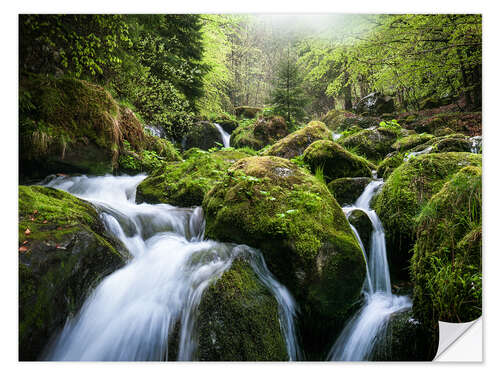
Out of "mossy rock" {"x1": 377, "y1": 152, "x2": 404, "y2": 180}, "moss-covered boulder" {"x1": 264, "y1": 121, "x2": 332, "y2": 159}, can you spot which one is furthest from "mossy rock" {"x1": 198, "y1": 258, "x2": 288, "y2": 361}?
"moss-covered boulder" {"x1": 264, "y1": 121, "x2": 332, "y2": 159}

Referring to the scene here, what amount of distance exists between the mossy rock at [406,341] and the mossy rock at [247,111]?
11.0 m

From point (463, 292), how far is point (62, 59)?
427 cm

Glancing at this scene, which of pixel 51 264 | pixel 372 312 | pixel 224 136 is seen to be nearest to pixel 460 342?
pixel 372 312

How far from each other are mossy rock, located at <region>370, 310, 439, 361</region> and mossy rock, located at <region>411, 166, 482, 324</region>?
0.08 metres

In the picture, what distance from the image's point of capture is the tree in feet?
25.1

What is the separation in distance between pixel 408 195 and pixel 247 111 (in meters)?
10.4

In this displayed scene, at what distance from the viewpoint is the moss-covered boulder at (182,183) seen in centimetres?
337

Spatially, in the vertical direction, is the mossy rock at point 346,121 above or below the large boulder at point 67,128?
above

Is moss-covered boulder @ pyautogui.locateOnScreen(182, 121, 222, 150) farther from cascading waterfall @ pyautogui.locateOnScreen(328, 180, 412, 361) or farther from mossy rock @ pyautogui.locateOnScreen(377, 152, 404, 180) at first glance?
cascading waterfall @ pyautogui.locateOnScreen(328, 180, 412, 361)

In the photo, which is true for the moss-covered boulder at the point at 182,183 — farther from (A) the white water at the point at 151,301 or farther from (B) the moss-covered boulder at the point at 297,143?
(B) the moss-covered boulder at the point at 297,143

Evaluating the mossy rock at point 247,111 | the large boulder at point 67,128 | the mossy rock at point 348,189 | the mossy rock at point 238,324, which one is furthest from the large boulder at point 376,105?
the mossy rock at point 238,324

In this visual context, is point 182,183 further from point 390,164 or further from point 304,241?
point 390,164
